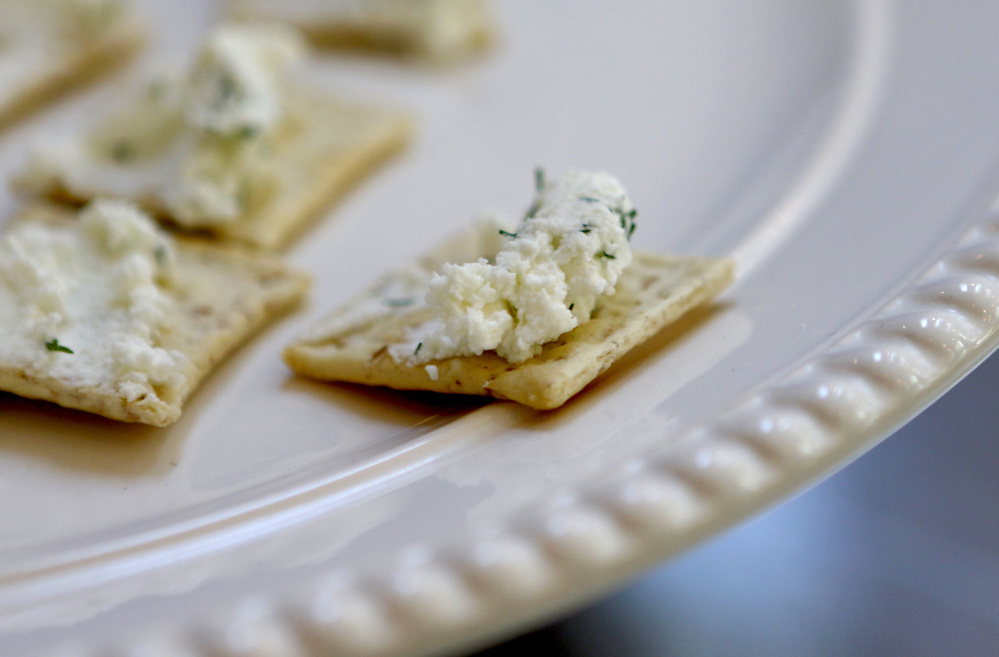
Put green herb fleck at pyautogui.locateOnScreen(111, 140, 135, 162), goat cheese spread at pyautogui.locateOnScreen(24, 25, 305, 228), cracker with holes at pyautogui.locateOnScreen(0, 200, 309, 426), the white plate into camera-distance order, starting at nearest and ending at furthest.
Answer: the white plate, cracker with holes at pyautogui.locateOnScreen(0, 200, 309, 426), goat cheese spread at pyautogui.locateOnScreen(24, 25, 305, 228), green herb fleck at pyautogui.locateOnScreen(111, 140, 135, 162)

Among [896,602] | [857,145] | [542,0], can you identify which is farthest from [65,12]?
[896,602]

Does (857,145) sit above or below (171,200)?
above

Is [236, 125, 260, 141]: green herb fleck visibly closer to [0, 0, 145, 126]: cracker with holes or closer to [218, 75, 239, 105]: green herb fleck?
[218, 75, 239, 105]: green herb fleck

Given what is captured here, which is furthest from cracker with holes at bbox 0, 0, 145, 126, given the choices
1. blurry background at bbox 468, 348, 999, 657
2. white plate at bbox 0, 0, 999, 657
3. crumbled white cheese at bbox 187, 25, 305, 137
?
blurry background at bbox 468, 348, 999, 657

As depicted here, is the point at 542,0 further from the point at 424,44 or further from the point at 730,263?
the point at 730,263

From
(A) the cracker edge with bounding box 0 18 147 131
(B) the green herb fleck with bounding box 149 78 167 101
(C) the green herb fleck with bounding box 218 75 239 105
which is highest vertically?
(C) the green herb fleck with bounding box 218 75 239 105

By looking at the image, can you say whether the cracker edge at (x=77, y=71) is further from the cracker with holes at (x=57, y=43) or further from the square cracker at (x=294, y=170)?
the square cracker at (x=294, y=170)

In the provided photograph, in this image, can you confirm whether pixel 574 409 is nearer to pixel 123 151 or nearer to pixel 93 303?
pixel 93 303

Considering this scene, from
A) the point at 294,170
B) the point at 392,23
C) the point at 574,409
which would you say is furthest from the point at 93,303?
the point at 392,23
